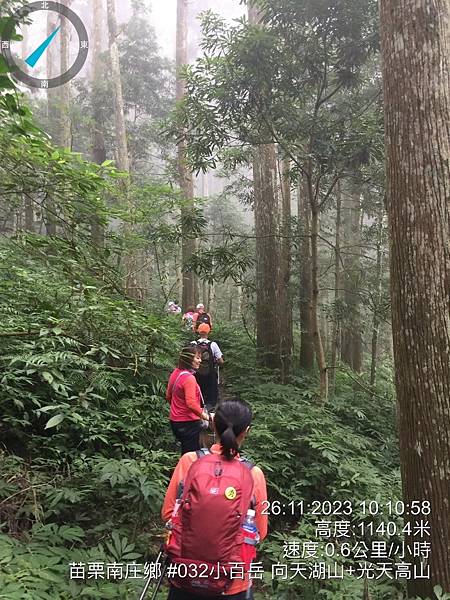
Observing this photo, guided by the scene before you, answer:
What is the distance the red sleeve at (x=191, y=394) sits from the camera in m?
4.34

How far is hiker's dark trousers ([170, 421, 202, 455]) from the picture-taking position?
445 cm

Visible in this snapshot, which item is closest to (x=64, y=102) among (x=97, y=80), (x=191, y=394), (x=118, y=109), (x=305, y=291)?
(x=118, y=109)

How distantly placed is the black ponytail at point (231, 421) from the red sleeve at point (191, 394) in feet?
6.69

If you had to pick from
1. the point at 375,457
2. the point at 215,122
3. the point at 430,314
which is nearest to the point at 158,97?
the point at 215,122

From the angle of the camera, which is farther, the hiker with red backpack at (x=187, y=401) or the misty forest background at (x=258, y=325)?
the hiker with red backpack at (x=187, y=401)

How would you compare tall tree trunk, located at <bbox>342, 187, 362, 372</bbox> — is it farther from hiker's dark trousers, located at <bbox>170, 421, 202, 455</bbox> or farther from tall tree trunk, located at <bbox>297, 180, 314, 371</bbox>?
hiker's dark trousers, located at <bbox>170, 421, 202, 455</bbox>

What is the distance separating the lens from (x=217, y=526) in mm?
1933

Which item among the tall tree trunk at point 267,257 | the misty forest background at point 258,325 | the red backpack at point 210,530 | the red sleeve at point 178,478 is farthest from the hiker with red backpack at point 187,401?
the tall tree trunk at point 267,257

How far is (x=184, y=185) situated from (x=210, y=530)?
13600 mm

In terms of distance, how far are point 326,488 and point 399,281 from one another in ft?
9.32

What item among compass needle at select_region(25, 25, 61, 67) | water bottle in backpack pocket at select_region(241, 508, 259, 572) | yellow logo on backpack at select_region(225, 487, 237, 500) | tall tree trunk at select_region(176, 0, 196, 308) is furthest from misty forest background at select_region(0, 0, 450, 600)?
compass needle at select_region(25, 25, 61, 67)

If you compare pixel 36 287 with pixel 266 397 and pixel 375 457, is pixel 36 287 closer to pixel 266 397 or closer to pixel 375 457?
pixel 266 397
